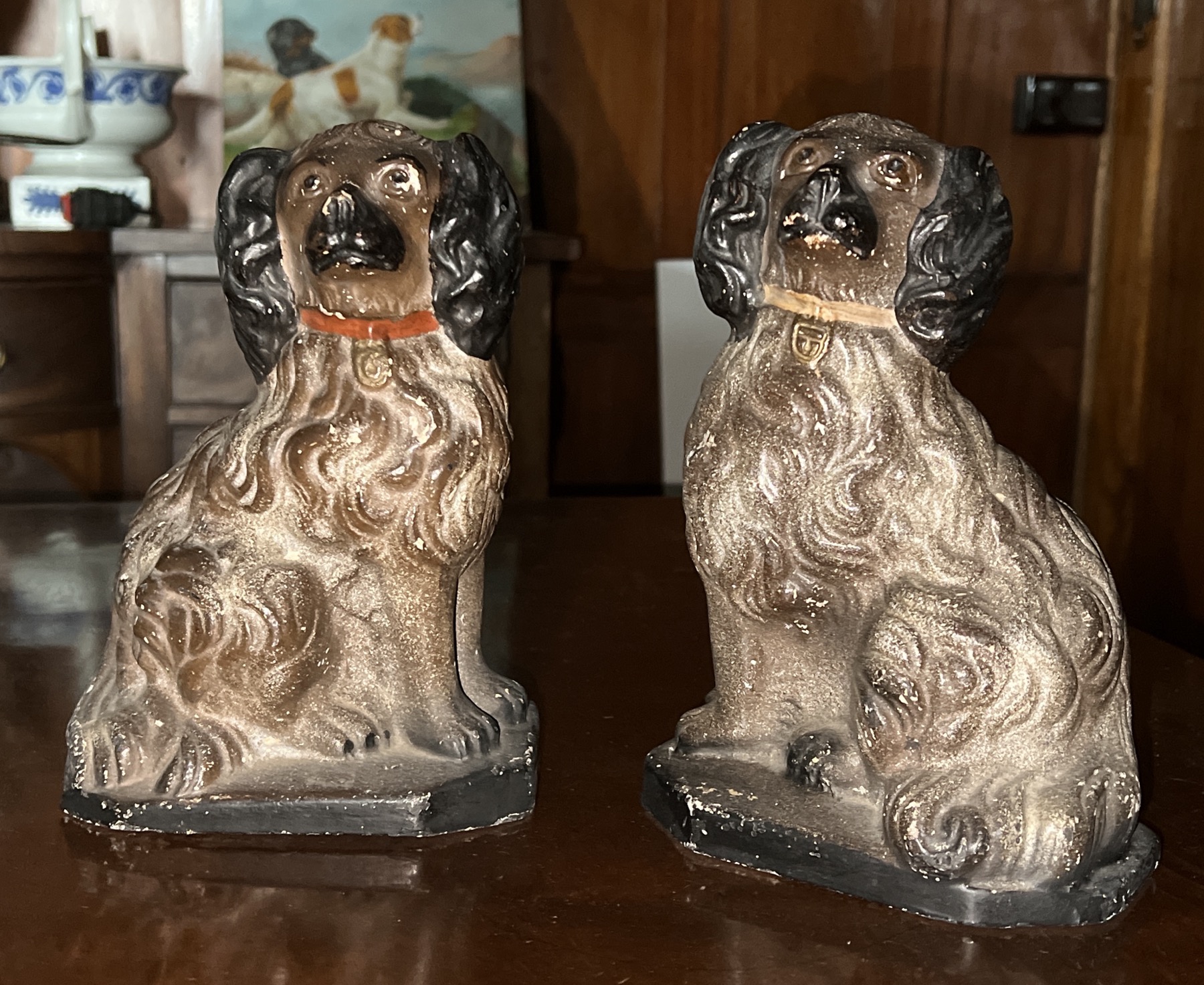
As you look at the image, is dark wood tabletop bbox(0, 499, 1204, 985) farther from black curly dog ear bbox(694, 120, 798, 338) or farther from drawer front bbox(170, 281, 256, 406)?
drawer front bbox(170, 281, 256, 406)

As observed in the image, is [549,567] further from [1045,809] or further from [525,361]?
[1045,809]

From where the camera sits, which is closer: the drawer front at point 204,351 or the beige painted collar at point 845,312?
the beige painted collar at point 845,312

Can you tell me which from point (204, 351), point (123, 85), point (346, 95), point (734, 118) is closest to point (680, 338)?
point (734, 118)

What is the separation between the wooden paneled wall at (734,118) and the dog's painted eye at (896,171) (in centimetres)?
136

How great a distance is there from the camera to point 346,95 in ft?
6.52

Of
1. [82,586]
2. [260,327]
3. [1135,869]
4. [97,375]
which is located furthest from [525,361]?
[1135,869]

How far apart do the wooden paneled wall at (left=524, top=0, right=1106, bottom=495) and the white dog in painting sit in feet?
0.62

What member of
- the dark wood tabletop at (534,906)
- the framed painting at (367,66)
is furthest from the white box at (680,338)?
the dark wood tabletop at (534,906)

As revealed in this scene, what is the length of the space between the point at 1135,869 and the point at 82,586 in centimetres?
95

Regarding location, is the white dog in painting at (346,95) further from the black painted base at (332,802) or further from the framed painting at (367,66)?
the black painted base at (332,802)

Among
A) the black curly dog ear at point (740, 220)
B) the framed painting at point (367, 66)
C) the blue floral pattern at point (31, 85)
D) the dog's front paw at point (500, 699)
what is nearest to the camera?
the black curly dog ear at point (740, 220)

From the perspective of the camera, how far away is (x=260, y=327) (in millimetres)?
843

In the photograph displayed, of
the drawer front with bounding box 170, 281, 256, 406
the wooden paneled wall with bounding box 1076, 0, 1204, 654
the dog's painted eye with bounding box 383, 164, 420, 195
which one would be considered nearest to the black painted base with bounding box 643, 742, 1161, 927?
the dog's painted eye with bounding box 383, 164, 420, 195

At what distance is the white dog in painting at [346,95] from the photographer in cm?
198
